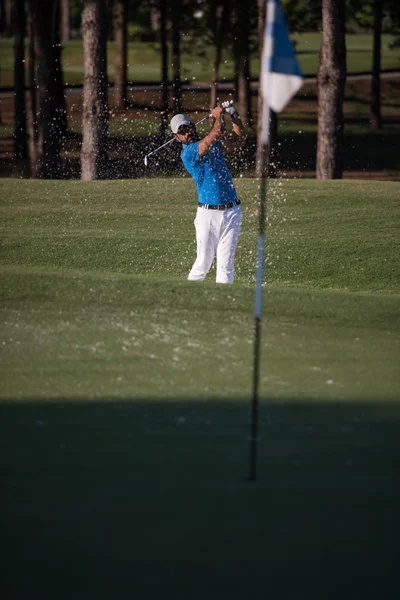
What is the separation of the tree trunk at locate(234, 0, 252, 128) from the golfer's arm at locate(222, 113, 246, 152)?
22768mm

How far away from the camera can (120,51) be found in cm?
3962

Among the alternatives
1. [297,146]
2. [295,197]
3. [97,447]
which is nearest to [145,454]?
[97,447]

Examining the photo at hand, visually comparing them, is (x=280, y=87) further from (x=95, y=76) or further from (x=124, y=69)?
(x=124, y=69)

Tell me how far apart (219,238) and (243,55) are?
23851 mm

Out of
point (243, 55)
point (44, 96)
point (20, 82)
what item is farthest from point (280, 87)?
point (243, 55)

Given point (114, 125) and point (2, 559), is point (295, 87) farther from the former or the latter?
point (114, 125)

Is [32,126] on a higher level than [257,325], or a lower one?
lower

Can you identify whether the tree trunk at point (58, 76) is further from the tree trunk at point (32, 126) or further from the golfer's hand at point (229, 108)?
the golfer's hand at point (229, 108)

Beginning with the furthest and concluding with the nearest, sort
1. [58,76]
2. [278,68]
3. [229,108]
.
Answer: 1. [58,76]
2. [229,108]
3. [278,68]

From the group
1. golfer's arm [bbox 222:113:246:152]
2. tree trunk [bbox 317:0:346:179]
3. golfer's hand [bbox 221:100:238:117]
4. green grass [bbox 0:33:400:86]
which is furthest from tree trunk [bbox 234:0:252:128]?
golfer's hand [bbox 221:100:238:117]

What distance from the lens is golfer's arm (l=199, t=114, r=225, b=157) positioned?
1061cm

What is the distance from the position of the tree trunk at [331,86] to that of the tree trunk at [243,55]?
13569 mm

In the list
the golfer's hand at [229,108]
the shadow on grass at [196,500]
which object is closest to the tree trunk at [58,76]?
the golfer's hand at [229,108]

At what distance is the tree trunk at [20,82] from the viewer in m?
30.0
